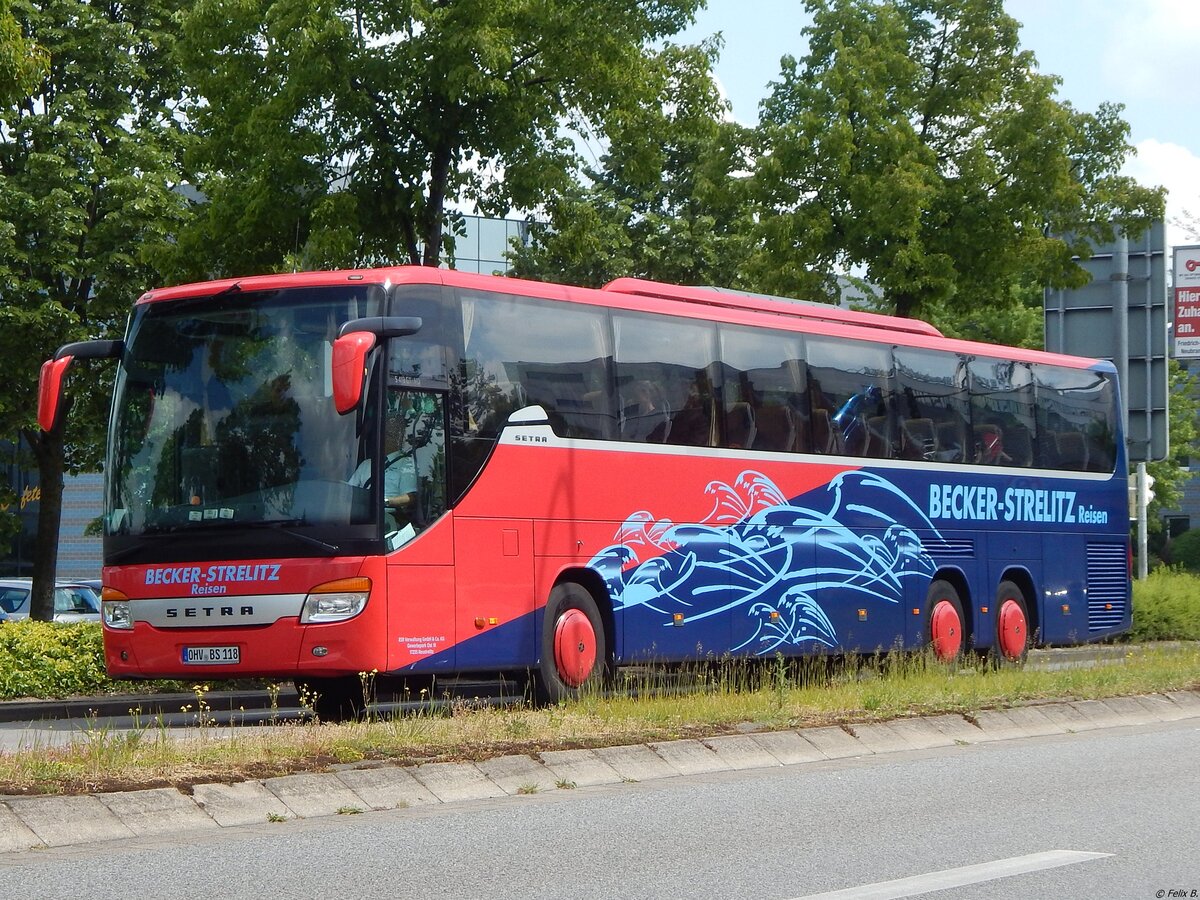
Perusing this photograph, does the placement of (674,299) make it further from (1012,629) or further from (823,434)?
(1012,629)

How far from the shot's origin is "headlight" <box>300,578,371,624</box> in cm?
1346

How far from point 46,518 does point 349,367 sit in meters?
16.1

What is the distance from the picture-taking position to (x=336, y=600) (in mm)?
13492

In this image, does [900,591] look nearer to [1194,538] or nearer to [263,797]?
[263,797]

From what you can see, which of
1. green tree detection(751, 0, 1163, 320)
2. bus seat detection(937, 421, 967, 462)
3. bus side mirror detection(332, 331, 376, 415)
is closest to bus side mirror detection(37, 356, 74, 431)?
bus side mirror detection(332, 331, 376, 415)

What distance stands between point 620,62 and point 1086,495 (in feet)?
27.2

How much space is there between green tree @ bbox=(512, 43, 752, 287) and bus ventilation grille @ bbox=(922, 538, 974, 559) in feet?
20.4

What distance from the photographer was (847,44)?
29.9 metres

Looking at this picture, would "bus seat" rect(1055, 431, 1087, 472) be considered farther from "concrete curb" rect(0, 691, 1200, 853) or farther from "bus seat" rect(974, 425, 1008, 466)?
"concrete curb" rect(0, 691, 1200, 853)

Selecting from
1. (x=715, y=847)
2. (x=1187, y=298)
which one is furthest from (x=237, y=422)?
(x=1187, y=298)

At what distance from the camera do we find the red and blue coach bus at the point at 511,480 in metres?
13.7

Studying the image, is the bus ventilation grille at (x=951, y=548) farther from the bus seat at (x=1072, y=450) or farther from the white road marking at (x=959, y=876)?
the white road marking at (x=959, y=876)

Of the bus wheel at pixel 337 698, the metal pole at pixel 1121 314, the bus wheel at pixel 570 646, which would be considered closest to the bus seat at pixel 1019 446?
the metal pole at pixel 1121 314

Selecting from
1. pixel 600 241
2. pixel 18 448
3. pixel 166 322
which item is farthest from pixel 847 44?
pixel 166 322
